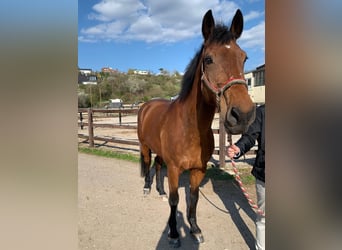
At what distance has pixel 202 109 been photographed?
2.53 meters

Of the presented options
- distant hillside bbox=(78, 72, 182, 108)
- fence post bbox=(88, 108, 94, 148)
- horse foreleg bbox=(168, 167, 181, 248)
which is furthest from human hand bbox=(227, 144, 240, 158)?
distant hillside bbox=(78, 72, 182, 108)

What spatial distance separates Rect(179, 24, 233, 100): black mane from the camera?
1928 millimetres

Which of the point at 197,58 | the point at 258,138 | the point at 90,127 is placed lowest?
the point at 90,127

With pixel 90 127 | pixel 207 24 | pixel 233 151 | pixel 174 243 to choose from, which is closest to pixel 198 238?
pixel 174 243

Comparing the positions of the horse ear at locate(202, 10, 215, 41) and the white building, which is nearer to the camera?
the white building

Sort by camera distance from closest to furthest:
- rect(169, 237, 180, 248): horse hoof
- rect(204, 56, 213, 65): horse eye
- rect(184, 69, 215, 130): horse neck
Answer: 1. rect(204, 56, 213, 65): horse eye
2. rect(184, 69, 215, 130): horse neck
3. rect(169, 237, 180, 248): horse hoof

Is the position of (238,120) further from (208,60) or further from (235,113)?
(208,60)

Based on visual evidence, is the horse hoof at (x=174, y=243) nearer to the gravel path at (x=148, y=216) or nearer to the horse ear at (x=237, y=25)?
the gravel path at (x=148, y=216)

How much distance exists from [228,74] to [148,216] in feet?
8.40

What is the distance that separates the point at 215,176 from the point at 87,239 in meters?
2.88

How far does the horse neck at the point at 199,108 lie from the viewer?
98.5 inches

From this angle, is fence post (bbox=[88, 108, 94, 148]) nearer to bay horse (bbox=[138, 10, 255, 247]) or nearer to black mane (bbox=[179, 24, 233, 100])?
bay horse (bbox=[138, 10, 255, 247])

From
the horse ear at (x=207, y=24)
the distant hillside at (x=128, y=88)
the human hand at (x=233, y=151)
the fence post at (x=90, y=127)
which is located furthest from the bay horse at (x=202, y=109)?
the distant hillside at (x=128, y=88)
